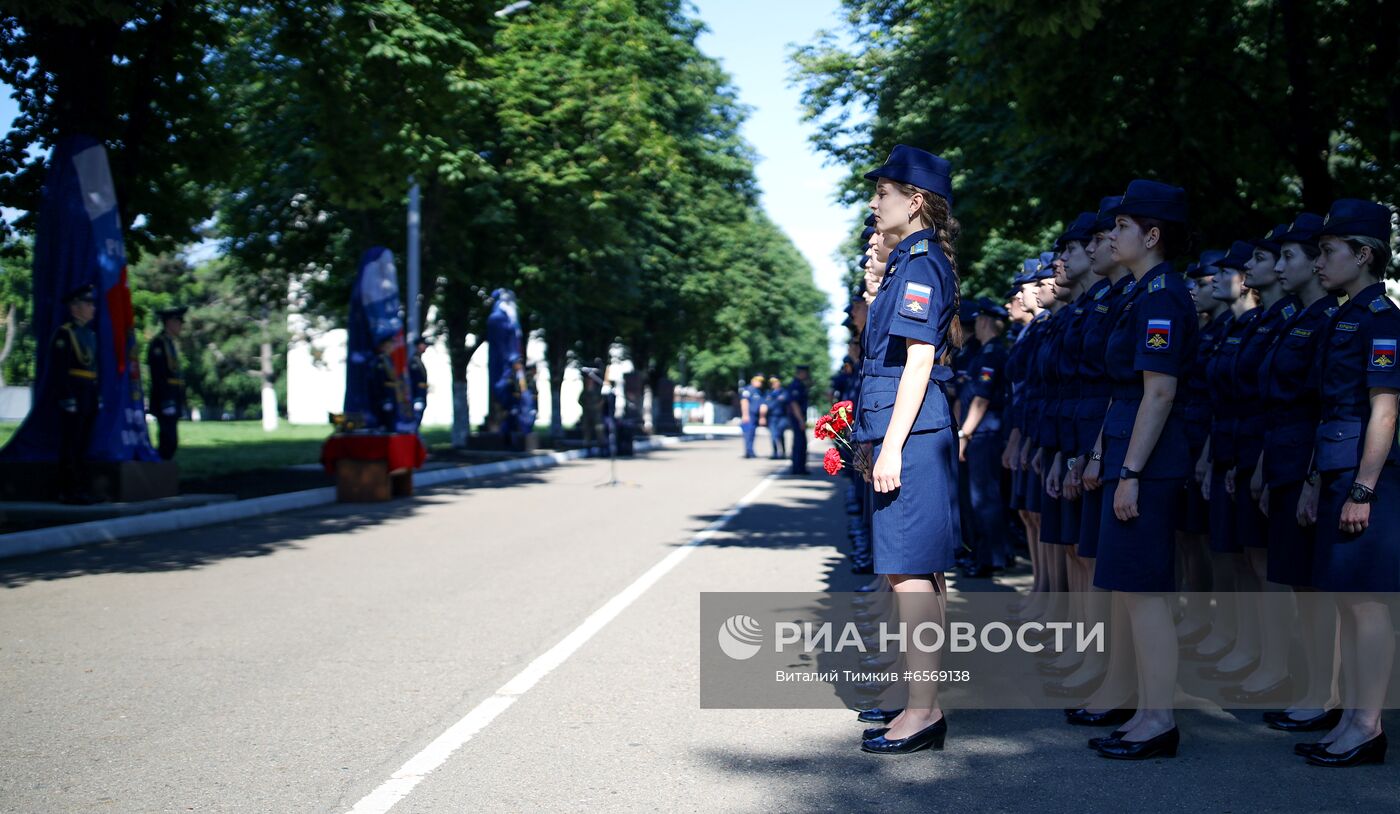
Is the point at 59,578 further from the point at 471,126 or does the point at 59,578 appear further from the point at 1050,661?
the point at 471,126

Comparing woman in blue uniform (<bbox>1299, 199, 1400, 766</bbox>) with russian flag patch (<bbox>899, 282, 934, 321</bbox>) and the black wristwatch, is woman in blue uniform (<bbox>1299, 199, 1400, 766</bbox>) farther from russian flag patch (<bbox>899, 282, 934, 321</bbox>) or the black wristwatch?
russian flag patch (<bbox>899, 282, 934, 321</bbox>)

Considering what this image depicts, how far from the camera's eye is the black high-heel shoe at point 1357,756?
511 centimetres

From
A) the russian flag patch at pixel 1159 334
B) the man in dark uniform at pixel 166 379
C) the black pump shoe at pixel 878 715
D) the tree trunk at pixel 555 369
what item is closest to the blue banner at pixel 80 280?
the man in dark uniform at pixel 166 379

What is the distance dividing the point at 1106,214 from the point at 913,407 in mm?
1677

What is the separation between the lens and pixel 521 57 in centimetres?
2855

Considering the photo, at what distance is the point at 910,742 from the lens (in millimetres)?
5348

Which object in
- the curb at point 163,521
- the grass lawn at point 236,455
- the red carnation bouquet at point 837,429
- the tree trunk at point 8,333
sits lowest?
the curb at point 163,521

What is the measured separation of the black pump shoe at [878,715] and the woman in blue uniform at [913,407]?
1.10ft

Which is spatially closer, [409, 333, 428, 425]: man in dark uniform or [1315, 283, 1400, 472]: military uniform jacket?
[1315, 283, 1400, 472]: military uniform jacket

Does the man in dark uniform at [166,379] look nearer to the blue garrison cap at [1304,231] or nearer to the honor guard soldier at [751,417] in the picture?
the blue garrison cap at [1304,231]

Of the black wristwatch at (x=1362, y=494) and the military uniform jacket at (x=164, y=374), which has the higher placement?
the military uniform jacket at (x=164, y=374)

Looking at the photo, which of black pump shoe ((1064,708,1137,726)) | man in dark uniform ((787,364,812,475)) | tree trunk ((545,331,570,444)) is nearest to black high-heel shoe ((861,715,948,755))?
black pump shoe ((1064,708,1137,726))

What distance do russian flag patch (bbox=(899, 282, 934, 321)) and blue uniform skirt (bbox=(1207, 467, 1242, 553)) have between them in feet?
7.72

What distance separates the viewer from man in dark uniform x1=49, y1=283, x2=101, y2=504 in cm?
1540
